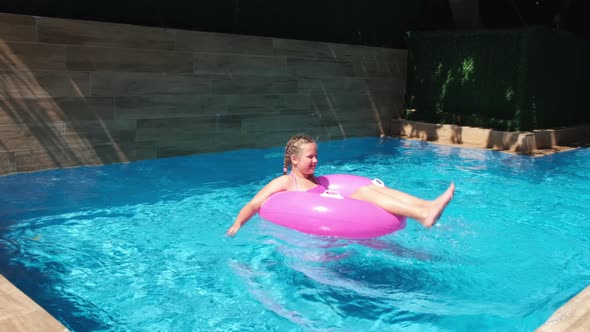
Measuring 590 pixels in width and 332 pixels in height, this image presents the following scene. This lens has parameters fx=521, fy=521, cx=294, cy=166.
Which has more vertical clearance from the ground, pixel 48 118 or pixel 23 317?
pixel 48 118

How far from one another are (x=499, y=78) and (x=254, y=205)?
846 cm

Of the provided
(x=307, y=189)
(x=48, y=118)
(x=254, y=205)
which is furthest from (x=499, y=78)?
(x=48, y=118)

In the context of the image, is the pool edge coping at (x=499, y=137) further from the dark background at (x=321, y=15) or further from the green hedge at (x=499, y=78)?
the dark background at (x=321, y=15)

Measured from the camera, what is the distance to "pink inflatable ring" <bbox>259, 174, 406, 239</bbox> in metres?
3.95

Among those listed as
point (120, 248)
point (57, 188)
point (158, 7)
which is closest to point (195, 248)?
point (120, 248)

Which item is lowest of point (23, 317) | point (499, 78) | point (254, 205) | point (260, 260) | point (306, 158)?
point (260, 260)

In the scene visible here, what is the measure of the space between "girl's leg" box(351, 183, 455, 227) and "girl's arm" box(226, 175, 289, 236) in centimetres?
66

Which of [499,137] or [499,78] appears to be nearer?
Result: [499,137]

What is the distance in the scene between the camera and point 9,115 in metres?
6.75

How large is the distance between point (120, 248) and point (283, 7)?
7047 mm

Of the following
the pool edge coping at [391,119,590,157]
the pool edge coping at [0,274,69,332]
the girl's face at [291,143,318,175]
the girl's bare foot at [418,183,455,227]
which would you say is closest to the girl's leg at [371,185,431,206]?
the girl's bare foot at [418,183,455,227]

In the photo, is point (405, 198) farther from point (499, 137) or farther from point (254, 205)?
point (499, 137)

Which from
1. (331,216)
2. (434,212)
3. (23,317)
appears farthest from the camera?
(331,216)

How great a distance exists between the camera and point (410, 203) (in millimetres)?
3973
